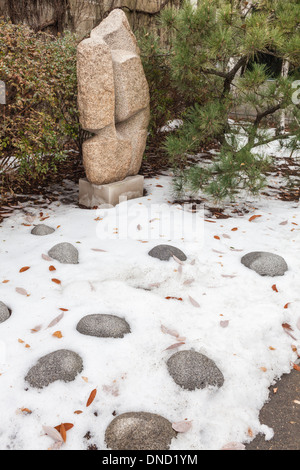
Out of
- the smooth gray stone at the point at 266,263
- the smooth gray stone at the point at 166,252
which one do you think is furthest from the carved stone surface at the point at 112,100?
the smooth gray stone at the point at 266,263

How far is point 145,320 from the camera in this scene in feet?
8.15

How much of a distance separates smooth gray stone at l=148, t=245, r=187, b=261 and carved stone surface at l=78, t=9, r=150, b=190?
1243 millimetres

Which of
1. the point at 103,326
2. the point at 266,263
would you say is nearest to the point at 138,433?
the point at 103,326

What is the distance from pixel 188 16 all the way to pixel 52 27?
3790mm

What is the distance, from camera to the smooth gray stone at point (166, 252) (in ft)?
10.5

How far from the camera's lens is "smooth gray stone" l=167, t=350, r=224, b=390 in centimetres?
→ 206

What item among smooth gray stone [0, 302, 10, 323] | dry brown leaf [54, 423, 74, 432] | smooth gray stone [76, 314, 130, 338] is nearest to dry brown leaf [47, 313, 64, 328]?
smooth gray stone [76, 314, 130, 338]

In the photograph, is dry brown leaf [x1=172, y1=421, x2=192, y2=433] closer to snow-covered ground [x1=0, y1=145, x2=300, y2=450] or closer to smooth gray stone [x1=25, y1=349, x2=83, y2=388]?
snow-covered ground [x1=0, y1=145, x2=300, y2=450]

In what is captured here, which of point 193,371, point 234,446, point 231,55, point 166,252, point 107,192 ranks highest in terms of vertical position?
point 231,55

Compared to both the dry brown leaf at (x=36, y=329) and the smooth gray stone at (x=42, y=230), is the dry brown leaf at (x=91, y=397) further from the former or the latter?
the smooth gray stone at (x=42, y=230)

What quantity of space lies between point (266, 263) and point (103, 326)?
1486 mm

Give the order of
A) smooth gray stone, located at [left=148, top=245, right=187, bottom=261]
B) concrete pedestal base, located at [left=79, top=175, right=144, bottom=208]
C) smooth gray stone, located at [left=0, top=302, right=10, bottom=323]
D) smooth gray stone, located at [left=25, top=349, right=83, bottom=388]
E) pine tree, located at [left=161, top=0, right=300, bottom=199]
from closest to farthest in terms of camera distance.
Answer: smooth gray stone, located at [left=25, top=349, right=83, bottom=388] → smooth gray stone, located at [left=0, top=302, right=10, bottom=323] → smooth gray stone, located at [left=148, top=245, right=187, bottom=261] → pine tree, located at [left=161, top=0, right=300, bottom=199] → concrete pedestal base, located at [left=79, top=175, right=144, bottom=208]

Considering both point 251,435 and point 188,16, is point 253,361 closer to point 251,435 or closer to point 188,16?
point 251,435

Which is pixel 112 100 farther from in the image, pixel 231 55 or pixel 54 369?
pixel 54 369
